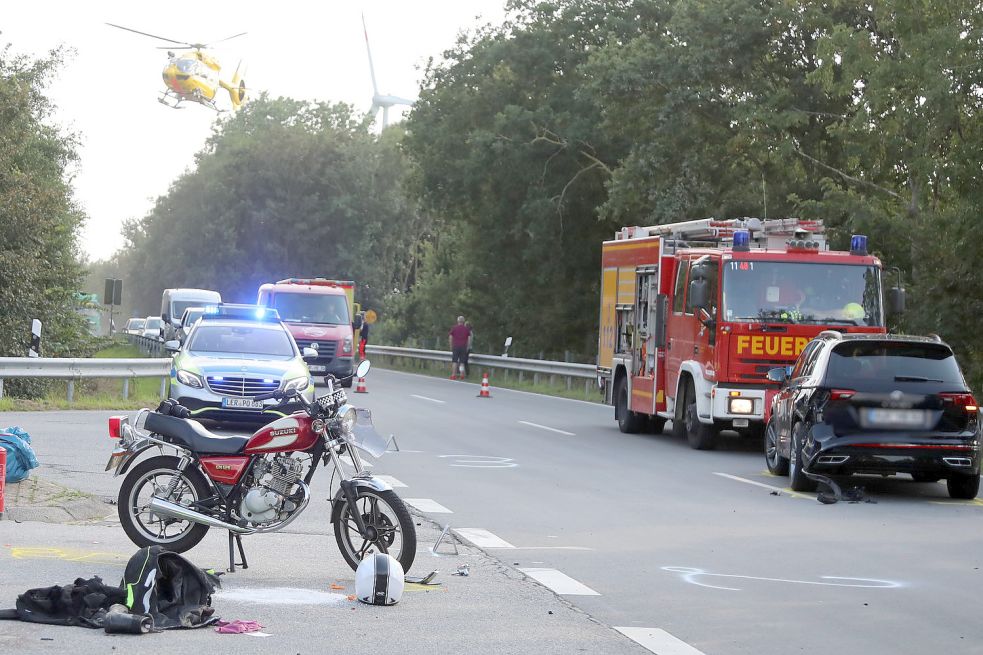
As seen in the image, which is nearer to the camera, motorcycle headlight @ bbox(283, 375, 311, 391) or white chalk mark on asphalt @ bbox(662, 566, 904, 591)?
white chalk mark on asphalt @ bbox(662, 566, 904, 591)

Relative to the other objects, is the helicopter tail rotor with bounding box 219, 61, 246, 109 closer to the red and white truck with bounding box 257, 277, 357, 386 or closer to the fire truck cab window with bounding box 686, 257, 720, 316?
the red and white truck with bounding box 257, 277, 357, 386

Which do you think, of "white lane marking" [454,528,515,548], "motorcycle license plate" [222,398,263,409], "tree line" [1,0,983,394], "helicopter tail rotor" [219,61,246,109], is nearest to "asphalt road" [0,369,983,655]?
"white lane marking" [454,528,515,548]

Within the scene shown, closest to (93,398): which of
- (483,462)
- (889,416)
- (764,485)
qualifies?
(483,462)

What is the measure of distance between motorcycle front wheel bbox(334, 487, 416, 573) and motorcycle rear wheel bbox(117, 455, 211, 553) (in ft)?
2.96

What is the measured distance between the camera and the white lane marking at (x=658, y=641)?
7.35m

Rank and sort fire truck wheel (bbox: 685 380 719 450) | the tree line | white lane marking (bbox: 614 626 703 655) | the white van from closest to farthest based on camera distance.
Answer: 1. white lane marking (bbox: 614 626 703 655)
2. fire truck wheel (bbox: 685 380 719 450)
3. the tree line
4. the white van

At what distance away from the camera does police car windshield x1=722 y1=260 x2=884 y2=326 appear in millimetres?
19766

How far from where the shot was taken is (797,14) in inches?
1448

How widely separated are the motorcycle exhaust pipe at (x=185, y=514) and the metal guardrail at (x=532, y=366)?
2536cm

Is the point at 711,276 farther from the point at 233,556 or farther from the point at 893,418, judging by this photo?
the point at 233,556

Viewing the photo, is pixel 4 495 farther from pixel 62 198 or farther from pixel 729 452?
pixel 62 198

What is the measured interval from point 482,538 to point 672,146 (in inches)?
1133

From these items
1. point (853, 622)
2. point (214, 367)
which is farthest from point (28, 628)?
point (214, 367)

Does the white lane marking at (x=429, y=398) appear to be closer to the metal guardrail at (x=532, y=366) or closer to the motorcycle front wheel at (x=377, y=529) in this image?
the metal guardrail at (x=532, y=366)
